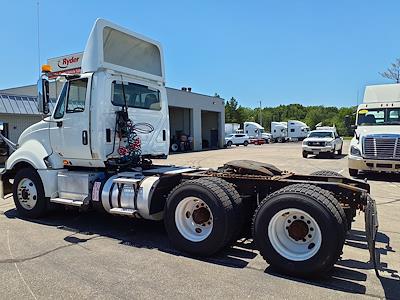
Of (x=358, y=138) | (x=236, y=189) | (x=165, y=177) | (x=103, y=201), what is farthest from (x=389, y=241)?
(x=358, y=138)

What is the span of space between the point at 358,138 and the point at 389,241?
8.49m

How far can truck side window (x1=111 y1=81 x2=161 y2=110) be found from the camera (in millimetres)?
6602

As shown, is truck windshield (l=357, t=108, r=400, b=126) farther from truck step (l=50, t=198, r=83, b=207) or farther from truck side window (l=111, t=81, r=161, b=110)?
truck step (l=50, t=198, r=83, b=207)

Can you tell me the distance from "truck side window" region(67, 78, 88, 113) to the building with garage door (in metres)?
11.8

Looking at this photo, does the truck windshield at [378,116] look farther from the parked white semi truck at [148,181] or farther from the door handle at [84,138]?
the door handle at [84,138]

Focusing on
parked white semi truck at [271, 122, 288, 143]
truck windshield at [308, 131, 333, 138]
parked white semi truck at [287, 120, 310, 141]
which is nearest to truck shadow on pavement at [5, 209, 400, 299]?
truck windshield at [308, 131, 333, 138]

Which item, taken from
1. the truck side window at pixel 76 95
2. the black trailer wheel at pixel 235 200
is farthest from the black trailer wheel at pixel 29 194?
the black trailer wheel at pixel 235 200

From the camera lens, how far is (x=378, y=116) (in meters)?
14.0

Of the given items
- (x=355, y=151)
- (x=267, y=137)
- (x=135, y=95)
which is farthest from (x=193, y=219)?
(x=267, y=137)

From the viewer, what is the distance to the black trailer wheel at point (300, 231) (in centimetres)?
407

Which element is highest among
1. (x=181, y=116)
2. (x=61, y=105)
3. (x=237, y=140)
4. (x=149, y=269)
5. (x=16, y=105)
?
(x=181, y=116)

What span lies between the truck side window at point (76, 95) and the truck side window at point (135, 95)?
1.69ft

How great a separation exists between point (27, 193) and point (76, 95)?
7.63 feet

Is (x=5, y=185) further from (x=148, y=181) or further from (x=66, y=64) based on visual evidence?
(x=148, y=181)
